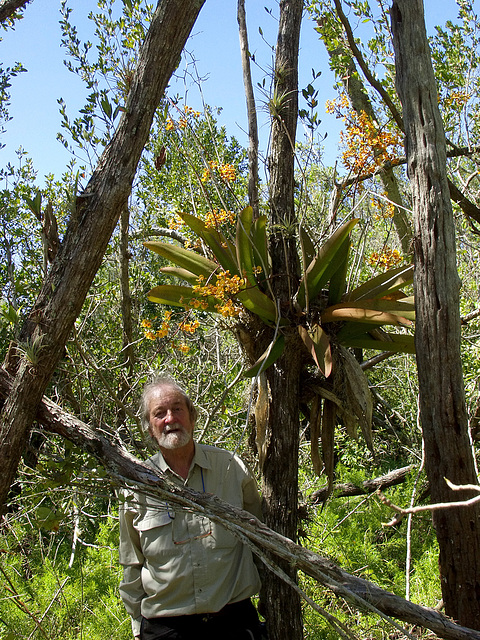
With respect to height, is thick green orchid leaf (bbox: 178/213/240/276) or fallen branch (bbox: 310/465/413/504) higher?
thick green orchid leaf (bbox: 178/213/240/276)

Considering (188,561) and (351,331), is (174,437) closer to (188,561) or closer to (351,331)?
(188,561)

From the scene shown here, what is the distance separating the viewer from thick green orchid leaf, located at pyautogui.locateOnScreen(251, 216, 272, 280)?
8.03 feet

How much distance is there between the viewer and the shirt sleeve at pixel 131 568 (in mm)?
2578

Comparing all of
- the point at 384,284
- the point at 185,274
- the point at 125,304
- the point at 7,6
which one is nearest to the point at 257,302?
the point at 185,274

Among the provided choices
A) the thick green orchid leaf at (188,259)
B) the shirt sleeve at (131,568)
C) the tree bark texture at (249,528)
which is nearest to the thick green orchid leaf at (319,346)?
the thick green orchid leaf at (188,259)

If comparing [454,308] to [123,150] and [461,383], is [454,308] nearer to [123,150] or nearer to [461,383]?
[461,383]

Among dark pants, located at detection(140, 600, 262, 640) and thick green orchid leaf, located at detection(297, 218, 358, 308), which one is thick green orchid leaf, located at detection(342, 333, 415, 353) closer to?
thick green orchid leaf, located at detection(297, 218, 358, 308)

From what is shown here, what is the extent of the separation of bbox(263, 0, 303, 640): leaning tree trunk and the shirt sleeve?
61 cm

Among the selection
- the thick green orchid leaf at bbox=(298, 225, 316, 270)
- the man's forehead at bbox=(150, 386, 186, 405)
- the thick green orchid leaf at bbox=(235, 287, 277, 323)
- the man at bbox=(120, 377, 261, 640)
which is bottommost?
the man at bbox=(120, 377, 261, 640)

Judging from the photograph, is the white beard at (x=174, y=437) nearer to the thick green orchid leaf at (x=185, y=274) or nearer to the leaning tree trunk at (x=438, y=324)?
the thick green orchid leaf at (x=185, y=274)

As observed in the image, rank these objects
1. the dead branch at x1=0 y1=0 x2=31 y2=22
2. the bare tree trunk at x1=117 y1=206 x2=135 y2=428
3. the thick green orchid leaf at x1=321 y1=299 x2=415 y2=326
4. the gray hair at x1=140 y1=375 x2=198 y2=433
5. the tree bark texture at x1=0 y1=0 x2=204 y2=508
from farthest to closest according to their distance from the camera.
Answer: the bare tree trunk at x1=117 y1=206 x2=135 y2=428, the gray hair at x1=140 y1=375 x2=198 y2=433, the dead branch at x1=0 y1=0 x2=31 y2=22, the thick green orchid leaf at x1=321 y1=299 x2=415 y2=326, the tree bark texture at x1=0 y1=0 x2=204 y2=508

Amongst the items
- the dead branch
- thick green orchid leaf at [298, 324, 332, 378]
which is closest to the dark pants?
thick green orchid leaf at [298, 324, 332, 378]

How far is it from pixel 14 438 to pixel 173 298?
1144 millimetres

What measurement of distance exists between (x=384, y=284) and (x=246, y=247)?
66 cm
